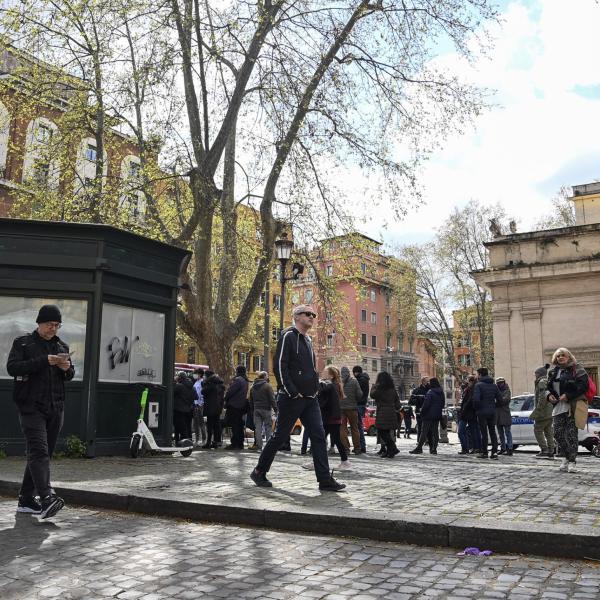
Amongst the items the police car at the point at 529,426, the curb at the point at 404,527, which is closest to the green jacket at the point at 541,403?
the police car at the point at 529,426

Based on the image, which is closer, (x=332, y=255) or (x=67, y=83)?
(x=67, y=83)

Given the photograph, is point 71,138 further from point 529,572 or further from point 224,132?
point 529,572


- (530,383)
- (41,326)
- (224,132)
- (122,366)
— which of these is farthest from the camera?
(530,383)

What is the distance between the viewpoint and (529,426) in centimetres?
1783

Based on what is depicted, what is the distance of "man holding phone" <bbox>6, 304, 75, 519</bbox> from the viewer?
17.9ft

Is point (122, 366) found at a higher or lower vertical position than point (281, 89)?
lower

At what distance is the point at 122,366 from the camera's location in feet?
37.1

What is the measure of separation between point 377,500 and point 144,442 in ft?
20.2

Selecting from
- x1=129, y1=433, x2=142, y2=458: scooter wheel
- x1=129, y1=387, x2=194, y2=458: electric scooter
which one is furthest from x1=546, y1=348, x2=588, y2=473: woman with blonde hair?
x1=129, y1=433, x2=142, y2=458: scooter wheel

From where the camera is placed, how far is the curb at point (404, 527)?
442 centimetres

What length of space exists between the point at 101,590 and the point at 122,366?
26.3ft

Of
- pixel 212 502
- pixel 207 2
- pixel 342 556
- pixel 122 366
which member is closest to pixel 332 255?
pixel 207 2

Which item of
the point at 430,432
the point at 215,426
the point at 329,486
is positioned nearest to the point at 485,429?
the point at 430,432

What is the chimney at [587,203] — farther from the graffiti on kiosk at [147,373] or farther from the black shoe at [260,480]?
the black shoe at [260,480]
